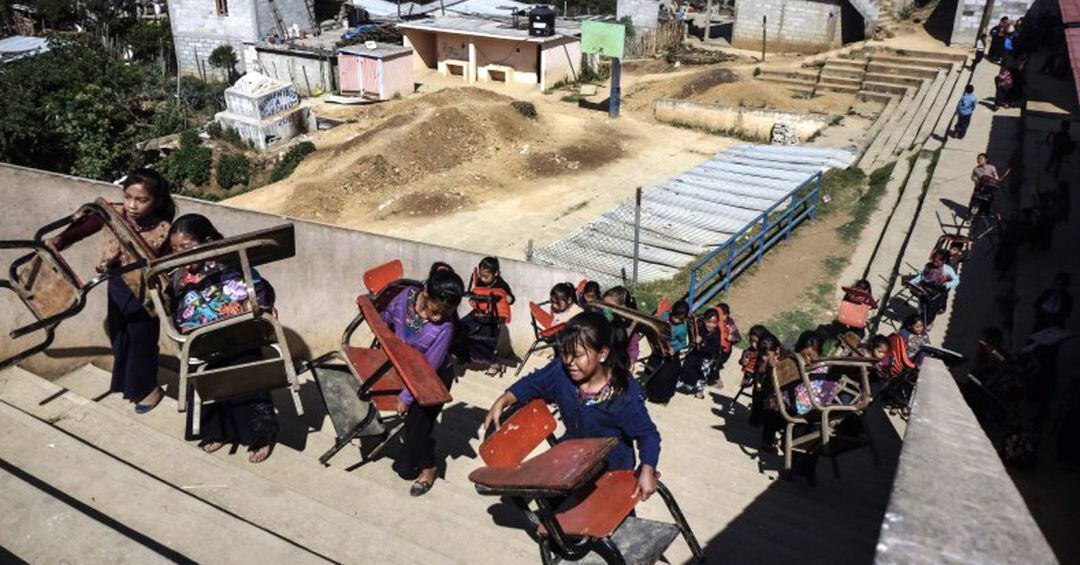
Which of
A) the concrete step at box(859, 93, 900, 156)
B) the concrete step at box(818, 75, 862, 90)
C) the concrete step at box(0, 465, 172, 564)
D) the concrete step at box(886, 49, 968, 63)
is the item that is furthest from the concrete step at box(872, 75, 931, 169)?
the concrete step at box(0, 465, 172, 564)

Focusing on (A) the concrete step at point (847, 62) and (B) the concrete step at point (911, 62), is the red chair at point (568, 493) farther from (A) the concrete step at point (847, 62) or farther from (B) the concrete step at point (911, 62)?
(A) the concrete step at point (847, 62)

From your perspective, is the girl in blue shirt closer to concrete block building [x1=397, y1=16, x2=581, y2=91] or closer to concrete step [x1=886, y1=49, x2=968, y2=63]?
concrete step [x1=886, y1=49, x2=968, y2=63]

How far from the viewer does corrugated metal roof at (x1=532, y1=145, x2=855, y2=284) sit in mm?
13297

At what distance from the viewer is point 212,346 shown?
430cm

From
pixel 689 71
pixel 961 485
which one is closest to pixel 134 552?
pixel 961 485

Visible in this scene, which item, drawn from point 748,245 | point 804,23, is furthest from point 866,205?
point 804,23

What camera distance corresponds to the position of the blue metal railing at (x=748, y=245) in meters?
11.0

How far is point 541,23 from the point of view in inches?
1117

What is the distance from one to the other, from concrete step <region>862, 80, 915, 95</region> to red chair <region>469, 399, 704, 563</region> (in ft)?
76.7

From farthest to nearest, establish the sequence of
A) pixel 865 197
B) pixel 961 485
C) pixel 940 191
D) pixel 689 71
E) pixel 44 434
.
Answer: pixel 689 71 → pixel 865 197 → pixel 940 191 → pixel 44 434 → pixel 961 485

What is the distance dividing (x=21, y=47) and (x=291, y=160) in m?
14.2

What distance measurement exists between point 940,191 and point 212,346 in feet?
42.9

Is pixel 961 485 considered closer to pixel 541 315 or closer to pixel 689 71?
pixel 541 315

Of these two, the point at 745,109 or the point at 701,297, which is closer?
the point at 701,297
